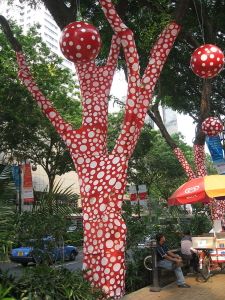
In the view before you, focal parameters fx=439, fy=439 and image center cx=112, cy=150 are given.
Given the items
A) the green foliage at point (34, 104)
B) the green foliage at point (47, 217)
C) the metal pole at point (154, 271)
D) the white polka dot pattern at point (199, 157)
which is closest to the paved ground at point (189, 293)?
the metal pole at point (154, 271)

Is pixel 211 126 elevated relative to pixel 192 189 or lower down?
elevated

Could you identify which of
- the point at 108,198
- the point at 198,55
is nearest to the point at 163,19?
the point at 198,55

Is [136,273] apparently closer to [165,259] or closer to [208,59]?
[165,259]

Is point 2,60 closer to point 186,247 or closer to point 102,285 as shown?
point 186,247

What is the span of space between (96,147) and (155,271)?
Result: 2933mm

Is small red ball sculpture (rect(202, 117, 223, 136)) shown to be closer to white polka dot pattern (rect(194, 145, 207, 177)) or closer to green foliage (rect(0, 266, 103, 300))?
white polka dot pattern (rect(194, 145, 207, 177))

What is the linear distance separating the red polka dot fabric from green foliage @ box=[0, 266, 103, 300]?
535 mm

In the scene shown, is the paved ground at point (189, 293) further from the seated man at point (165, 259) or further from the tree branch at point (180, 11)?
the tree branch at point (180, 11)

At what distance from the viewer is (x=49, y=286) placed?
623 centimetres

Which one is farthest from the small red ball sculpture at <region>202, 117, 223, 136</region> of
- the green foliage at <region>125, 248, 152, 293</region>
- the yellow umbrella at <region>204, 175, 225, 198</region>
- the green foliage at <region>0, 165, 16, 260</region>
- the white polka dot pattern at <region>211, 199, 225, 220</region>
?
the green foliage at <region>0, 165, 16, 260</region>

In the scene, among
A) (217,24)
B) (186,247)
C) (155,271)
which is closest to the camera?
(155,271)

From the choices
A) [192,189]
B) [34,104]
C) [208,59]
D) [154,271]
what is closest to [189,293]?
[154,271]

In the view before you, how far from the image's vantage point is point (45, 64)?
62.0 feet

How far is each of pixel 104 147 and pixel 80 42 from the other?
7.21 feet
